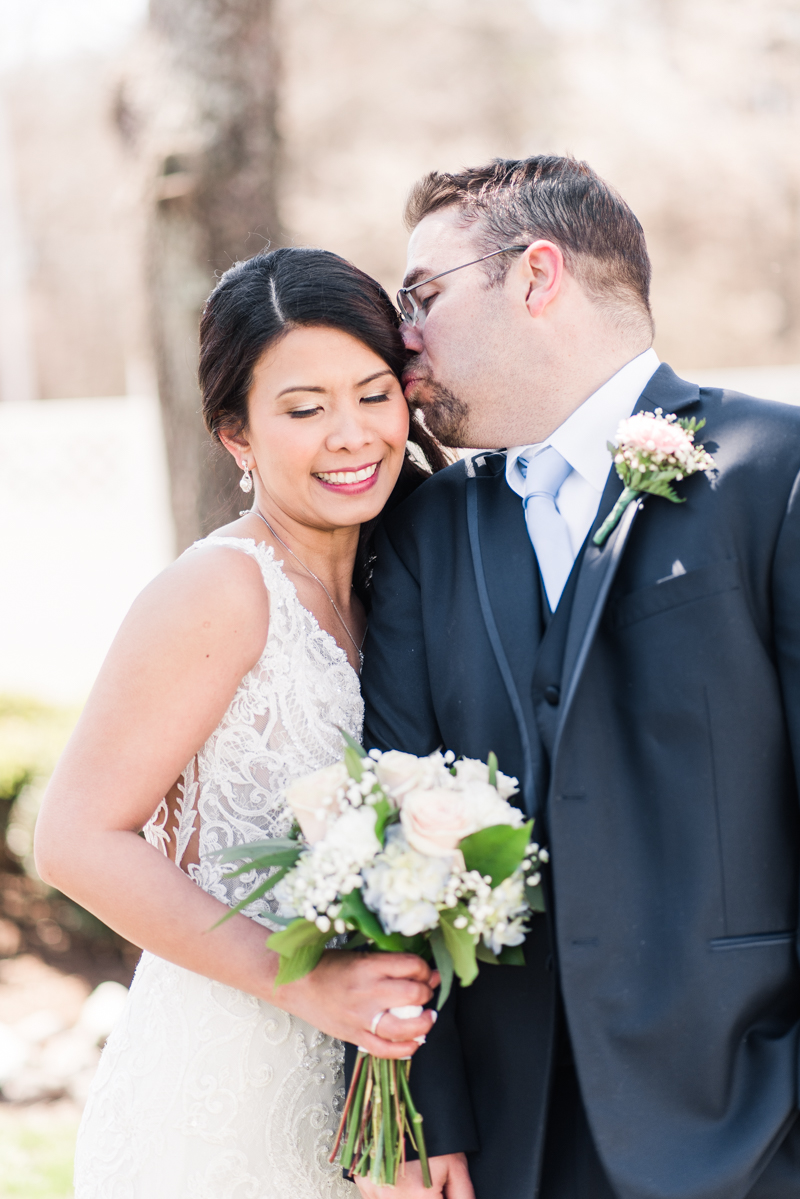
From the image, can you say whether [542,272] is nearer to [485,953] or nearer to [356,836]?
[356,836]

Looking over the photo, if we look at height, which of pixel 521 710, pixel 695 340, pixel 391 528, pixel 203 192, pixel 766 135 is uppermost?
pixel 766 135

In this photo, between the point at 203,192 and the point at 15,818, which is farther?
the point at 15,818

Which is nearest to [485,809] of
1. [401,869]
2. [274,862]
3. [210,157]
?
[401,869]

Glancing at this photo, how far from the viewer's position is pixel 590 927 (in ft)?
6.55

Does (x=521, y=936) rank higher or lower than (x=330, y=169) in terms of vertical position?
lower

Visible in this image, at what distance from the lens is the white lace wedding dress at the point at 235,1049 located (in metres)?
2.34

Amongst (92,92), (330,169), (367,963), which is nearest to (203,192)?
(367,963)

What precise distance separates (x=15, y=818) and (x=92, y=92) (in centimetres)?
2318

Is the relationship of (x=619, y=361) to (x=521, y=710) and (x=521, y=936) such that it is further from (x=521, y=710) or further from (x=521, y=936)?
(x=521, y=936)

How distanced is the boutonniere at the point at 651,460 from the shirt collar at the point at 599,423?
0.75 feet

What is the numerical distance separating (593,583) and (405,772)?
0.52m

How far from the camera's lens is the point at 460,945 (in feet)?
5.97

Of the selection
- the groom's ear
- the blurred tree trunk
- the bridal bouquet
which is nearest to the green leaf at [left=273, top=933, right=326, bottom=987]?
the bridal bouquet

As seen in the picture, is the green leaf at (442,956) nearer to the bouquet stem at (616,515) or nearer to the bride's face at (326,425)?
the bouquet stem at (616,515)
